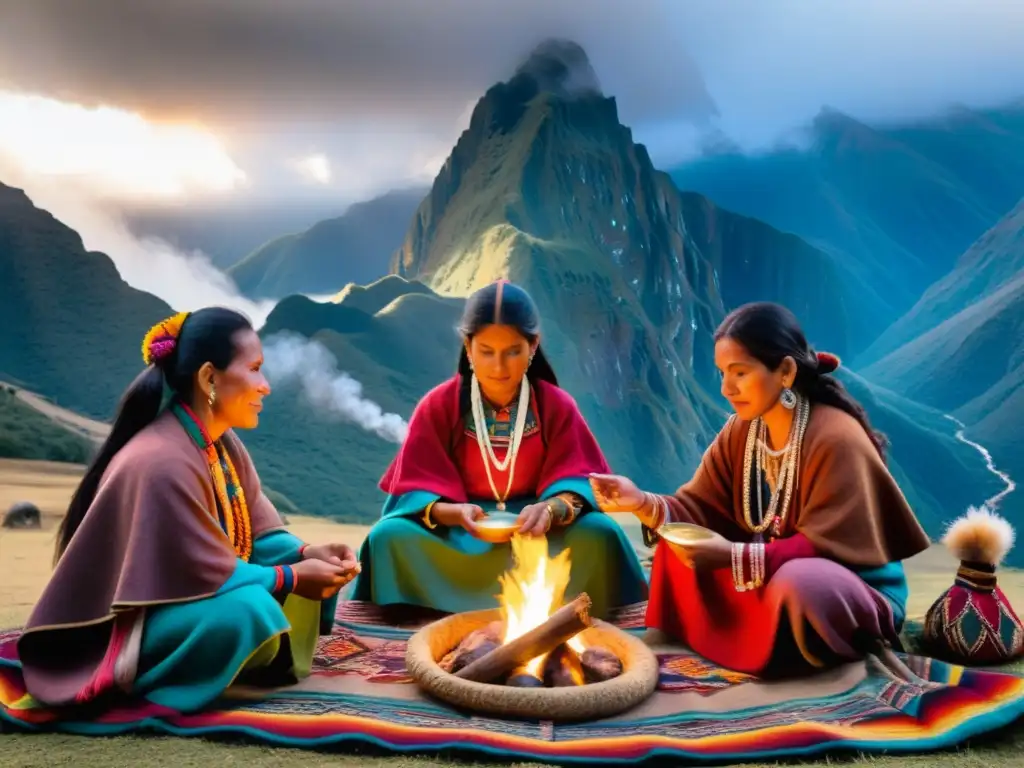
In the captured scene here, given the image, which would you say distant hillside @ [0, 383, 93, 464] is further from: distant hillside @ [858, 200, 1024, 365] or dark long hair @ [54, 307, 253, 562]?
distant hillside @ [858, 200, 1024, 365]

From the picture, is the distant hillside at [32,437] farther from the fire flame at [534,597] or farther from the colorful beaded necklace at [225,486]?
the fire flame at [534,597]

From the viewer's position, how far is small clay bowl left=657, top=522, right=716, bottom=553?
2994 millimetres

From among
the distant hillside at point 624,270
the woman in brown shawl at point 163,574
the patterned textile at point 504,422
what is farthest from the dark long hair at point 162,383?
the distant hillside at point 624,270

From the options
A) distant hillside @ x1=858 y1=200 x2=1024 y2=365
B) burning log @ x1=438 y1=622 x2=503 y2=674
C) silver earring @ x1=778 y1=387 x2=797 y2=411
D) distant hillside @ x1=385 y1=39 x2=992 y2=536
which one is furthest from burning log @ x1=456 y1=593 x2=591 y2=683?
distant hillside @ x1=858 y1=200 x2=1024 y2=365

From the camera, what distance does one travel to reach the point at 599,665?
279 centimetres

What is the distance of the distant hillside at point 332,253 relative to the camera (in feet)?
32.7

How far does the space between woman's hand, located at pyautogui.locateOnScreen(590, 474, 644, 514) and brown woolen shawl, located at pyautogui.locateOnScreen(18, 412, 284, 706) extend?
1354mm

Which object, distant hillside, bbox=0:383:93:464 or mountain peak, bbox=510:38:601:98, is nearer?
distant hillside, bbox=0:383:93:464

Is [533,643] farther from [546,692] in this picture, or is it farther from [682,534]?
[682,534]

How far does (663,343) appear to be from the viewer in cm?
1317

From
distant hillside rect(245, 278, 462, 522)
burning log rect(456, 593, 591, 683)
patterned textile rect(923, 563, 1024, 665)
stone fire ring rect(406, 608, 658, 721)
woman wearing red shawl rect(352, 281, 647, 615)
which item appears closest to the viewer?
stone fire ring rect(406, 608, 658, 721)

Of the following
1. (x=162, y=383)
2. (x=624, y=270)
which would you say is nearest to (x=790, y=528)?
(x=162, y=383)

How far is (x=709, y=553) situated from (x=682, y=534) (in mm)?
146

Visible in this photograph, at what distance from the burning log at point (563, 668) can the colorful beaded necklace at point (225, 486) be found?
1.12 metres
